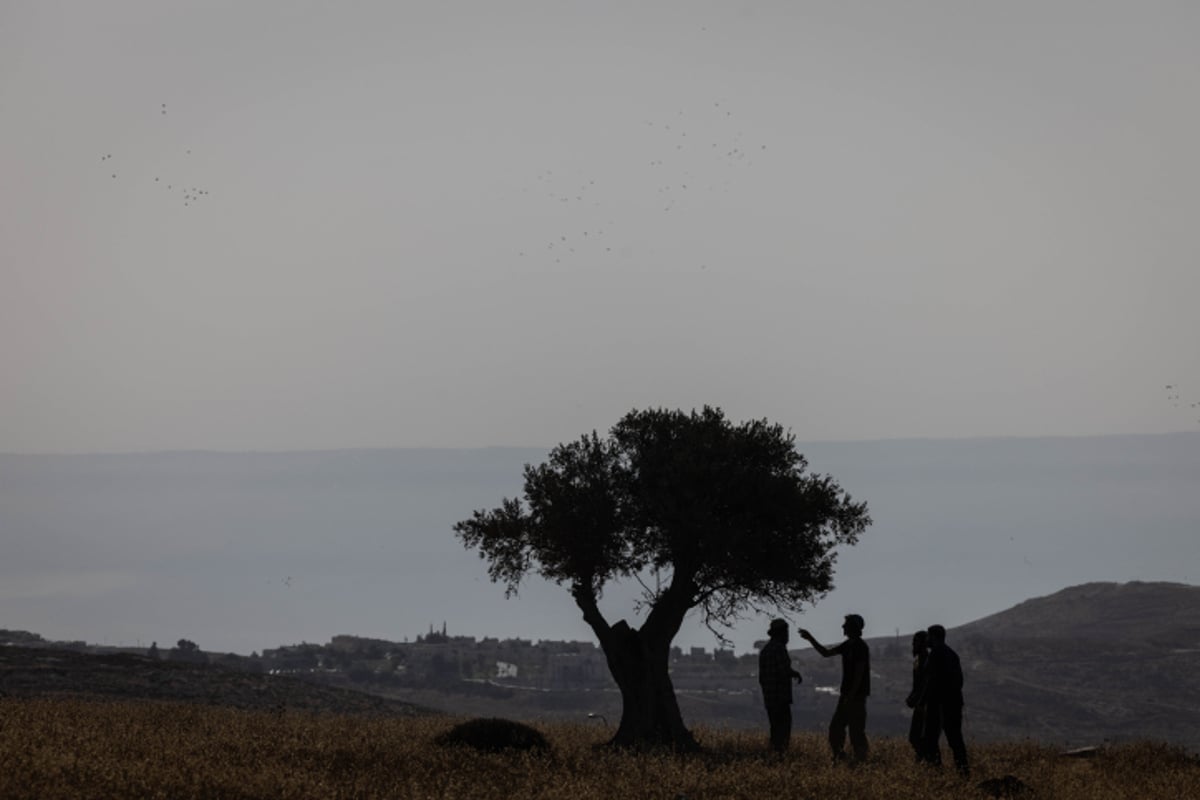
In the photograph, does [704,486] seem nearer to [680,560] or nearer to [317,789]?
[680,560]

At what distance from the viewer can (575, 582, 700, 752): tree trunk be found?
37.3 m

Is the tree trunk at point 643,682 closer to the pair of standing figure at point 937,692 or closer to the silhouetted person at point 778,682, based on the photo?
the silhouetted person at point 778,682

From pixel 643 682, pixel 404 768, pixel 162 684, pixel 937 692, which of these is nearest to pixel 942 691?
pixel 937 692

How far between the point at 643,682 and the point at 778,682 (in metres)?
4.50

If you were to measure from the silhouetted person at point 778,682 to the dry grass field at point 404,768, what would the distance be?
0.64 metres

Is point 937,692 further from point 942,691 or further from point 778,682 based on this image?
point 778,682

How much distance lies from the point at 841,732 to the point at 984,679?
168634mm

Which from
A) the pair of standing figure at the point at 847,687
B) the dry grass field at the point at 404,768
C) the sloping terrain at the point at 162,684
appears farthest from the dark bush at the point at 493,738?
the sloping terrain at the point at 162,684

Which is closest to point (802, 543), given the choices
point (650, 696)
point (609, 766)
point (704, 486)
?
point (704, 486)

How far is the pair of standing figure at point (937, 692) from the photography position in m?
29.1

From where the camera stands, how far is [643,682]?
37.9m

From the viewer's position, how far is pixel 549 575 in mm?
40219

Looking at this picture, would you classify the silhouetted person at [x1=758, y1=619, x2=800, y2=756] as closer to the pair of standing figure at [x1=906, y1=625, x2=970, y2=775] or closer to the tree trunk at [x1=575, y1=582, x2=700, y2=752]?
the tree trunk at [x1=575, y1=582, x2=700, y2=752]

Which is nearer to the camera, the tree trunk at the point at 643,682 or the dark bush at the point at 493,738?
the dark bush at the point at 493,738
